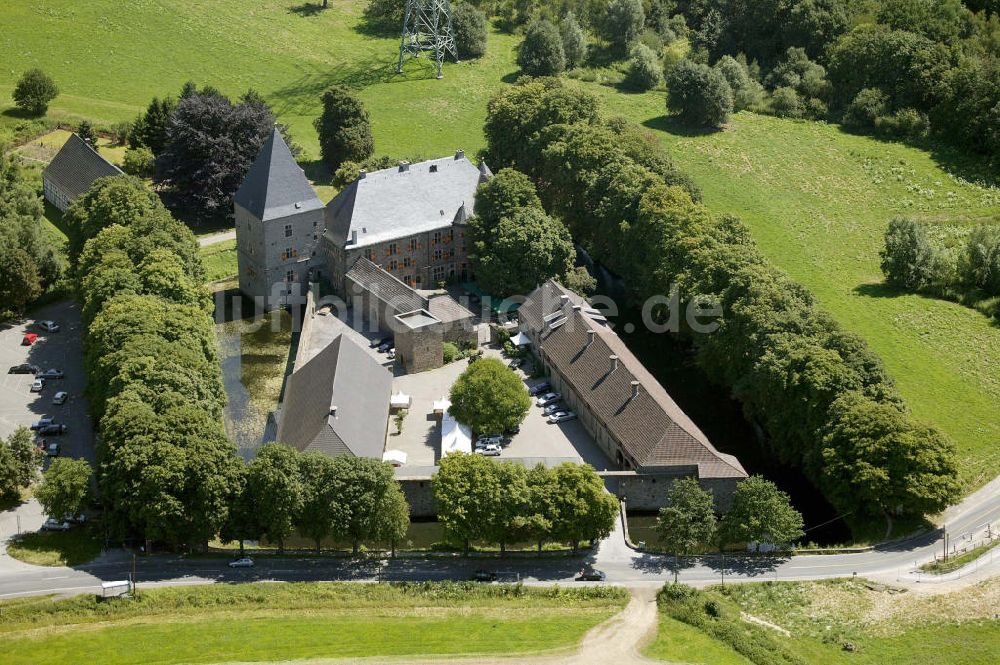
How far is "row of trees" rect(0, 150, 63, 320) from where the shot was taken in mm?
120188

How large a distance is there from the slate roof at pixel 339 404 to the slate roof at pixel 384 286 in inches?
400

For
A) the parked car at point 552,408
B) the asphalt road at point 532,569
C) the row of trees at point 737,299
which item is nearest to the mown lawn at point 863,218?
the row of trees at point 737,299

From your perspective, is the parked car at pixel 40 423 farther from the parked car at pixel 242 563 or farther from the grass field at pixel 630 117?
the grass field at pixel 630 117

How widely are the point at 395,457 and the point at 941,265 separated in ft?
207

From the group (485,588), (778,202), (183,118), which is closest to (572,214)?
(778,202)

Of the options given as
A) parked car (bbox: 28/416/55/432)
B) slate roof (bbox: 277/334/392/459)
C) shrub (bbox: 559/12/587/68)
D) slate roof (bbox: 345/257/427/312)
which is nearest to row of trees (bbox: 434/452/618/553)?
slate roof (bbox: 277/334/392/459)

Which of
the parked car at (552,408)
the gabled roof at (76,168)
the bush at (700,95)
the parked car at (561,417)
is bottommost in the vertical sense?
the parked car at (561,417)

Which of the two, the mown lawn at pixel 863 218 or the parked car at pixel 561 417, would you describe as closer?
the parked car at pixel 561 417

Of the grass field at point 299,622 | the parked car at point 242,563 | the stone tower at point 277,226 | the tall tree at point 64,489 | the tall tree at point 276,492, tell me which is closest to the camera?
the grass field at point 299,622

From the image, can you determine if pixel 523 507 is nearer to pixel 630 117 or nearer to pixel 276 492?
pixel 276 492

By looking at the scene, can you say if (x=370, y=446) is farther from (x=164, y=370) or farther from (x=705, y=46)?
(x=705, y=46)

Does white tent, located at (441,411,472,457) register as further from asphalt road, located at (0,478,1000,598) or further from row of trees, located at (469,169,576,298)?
row of trees, located at (469,169,576,298)

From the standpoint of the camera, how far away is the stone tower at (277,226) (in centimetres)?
12356

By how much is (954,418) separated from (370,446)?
49.4 m
